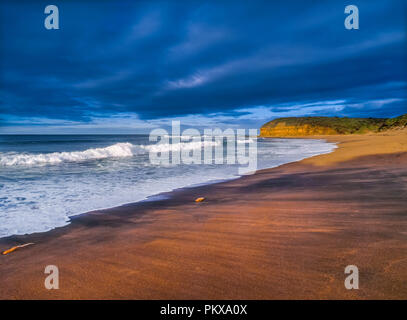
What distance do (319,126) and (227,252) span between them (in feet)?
371

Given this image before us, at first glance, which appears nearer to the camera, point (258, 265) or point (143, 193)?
point (258, 265)

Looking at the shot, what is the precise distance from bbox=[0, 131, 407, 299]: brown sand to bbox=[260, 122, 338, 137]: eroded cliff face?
10513cm

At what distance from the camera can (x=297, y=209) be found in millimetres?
4613

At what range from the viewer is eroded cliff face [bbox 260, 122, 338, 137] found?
9956 centimetres

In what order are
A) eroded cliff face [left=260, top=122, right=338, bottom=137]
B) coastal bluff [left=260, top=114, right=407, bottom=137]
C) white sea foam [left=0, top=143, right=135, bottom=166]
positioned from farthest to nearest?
eroded cliff face [left=260, top=122, right=338, bottom=137] < coastal bluff [left=260, top=114, right=407, bottom=137] < white sea foam [left=0, top=143, right=135, bottom=166]

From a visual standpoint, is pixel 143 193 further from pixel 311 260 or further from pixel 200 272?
pixel 311 260

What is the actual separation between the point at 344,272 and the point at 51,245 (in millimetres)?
4120

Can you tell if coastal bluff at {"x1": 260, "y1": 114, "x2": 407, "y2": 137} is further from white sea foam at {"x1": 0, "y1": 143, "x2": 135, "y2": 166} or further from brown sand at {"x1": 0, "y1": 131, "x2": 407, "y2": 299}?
brown sand at {"x1": 0, "y1": 131, "x2": 407, "y2": 299}
